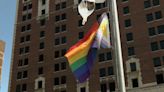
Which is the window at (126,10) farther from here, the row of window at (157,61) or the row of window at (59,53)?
the row of window at (59,53)

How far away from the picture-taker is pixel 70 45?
5991cm

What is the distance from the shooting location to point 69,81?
57.2 metres

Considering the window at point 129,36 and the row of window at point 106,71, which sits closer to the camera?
the row of window at point 106,71

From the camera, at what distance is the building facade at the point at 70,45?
51.8 meters

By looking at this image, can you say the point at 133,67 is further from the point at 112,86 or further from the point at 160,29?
the point at 160,29

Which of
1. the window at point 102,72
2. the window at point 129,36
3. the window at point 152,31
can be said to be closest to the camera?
the window at point 152,31

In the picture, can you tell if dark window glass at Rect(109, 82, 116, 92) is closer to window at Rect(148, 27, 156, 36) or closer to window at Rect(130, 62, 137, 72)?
window at Rect(130, 62, 137, 72)

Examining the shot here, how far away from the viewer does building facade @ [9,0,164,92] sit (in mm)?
51750

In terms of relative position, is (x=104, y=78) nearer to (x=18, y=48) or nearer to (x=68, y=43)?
(x=68, y=43)

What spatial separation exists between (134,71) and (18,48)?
25620 mm

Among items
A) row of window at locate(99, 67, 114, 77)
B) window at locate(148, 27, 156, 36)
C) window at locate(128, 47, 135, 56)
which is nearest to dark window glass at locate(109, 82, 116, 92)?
row of window at locate(99, 67, 114, 77)

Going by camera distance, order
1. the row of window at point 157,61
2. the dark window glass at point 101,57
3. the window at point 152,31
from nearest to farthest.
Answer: the row of window at point 157,61 → the window at point 152,31 → the dark window glass at point 101,57

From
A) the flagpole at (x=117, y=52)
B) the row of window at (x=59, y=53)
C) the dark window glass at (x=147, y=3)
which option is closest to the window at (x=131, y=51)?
the dark window glass at (x=147, y=3)

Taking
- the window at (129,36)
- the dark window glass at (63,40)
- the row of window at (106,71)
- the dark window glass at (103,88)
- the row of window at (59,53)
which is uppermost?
the dark window glass at (63,40)
